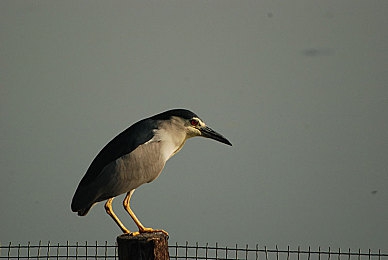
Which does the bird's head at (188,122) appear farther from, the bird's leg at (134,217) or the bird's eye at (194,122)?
the bird's leg at (134,217)

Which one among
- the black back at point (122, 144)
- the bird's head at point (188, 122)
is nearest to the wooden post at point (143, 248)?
the black back at point (122, 144)

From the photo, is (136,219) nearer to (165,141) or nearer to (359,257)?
(165,141)

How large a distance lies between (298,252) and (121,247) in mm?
4049

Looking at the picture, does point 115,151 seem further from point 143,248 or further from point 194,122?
point 143,248

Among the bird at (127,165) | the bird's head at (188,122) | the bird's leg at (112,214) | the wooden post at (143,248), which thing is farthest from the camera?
the bird's head at (188,122)

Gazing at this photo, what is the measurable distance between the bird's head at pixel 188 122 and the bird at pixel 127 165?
6cm

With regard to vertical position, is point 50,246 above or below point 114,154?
below

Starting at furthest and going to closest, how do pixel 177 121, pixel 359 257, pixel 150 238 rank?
pixel 359 257
pixel 177 121
pixel 150 238

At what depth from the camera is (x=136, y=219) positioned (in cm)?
507

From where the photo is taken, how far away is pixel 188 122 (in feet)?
17.9

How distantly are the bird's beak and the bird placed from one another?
33cm

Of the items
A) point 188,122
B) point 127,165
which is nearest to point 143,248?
point 127,165

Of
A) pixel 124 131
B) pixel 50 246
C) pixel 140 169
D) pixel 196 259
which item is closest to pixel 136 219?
pixel 140 169

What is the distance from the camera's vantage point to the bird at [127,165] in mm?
5156
